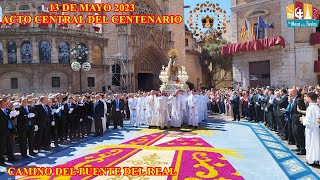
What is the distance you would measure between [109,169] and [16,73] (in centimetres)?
2679

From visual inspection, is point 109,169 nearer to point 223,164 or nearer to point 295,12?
point 223,164

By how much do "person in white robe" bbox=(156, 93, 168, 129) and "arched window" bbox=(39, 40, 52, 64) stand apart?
66.3 feet

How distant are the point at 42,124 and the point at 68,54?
22532 millimetres

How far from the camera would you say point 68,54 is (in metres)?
31.5

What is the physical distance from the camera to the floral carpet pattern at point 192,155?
284 inches

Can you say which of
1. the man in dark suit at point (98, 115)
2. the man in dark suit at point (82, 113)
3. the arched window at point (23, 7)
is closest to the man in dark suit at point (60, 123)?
the man in dark suit at point (82, 113)

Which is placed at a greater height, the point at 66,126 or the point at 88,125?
the point at 66,126

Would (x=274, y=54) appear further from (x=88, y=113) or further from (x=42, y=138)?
(x=42, y=138)

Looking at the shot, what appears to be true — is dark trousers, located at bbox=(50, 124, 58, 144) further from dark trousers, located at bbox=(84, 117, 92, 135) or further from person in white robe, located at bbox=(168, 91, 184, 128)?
person in white robe, located at bbox=(168, 91, 184, 128)

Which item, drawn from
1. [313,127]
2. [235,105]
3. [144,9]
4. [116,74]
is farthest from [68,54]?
[313,127]

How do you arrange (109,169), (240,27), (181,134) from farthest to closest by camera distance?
(240,27) → (181,134) → (109,169)

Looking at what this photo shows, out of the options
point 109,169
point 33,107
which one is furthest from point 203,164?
point 33,107

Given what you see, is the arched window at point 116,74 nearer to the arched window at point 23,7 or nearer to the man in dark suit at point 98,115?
the arched window at point 23,7

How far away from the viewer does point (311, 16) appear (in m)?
22.7
